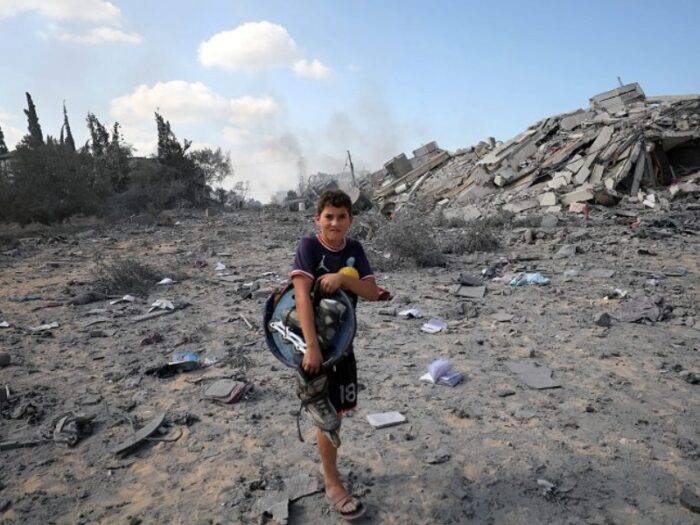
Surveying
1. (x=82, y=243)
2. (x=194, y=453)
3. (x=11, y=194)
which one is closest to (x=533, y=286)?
(x=194, y=453)

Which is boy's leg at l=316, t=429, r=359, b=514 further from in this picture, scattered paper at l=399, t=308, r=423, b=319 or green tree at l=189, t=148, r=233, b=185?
green tree at l=189, t=148, r=233, b=185

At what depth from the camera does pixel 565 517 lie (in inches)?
75.0

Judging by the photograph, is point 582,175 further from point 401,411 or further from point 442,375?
point 401,411

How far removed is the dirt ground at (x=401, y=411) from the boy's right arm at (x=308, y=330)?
778mm

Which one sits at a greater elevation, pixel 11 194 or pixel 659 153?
pixel 11 194

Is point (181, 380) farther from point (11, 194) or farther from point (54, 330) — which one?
point (11, 194)

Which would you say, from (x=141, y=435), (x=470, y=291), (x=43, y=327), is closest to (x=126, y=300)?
(x=43, y=327)

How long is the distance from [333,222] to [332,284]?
10.3 inches

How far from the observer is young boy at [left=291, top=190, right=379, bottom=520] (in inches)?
66.3

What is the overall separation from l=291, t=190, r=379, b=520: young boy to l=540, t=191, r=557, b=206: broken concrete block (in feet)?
35.1

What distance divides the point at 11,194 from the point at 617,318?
1698 centimetres

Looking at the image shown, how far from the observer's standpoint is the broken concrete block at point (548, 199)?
1130cm

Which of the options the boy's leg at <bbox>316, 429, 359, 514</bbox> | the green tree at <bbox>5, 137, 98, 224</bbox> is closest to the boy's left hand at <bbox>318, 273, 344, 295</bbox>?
the boy's leg at <bbox>316, 429, 359, 514</bbox>

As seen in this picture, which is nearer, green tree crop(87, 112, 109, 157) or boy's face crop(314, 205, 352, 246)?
boy's face crop(314, 205, 352, 246)
